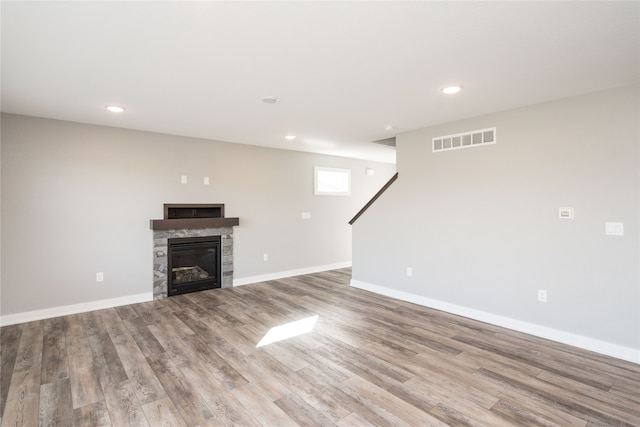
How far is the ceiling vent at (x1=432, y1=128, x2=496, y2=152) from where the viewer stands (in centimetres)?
369

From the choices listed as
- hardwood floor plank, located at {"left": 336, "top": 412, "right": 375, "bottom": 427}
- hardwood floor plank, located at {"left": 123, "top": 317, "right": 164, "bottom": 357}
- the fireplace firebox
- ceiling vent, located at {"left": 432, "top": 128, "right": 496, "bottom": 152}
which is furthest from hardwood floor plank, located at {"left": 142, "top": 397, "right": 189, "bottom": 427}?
ceiling vent, located at {"left": 432, "top": 128, "right": 496, "bottom": 152}

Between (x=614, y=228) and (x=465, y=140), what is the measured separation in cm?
169

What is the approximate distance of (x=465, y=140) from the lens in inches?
154

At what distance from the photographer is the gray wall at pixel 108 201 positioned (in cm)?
371

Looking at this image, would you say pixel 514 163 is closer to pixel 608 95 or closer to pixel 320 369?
pixel 608 95

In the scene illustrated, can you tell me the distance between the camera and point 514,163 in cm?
347

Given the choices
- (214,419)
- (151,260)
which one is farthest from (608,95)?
(151,260)

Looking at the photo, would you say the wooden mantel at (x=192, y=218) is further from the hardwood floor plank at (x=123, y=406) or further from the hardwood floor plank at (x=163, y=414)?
the hardwood floor plank at (x=163, y=414)

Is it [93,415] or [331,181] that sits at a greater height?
[331,181]

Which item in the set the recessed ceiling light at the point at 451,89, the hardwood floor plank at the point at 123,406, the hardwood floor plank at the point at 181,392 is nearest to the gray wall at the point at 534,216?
the recessed ceiling light at the point at 451,89

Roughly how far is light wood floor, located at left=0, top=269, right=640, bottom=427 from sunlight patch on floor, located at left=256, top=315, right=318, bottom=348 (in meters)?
0.08

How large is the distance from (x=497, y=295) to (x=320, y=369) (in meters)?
2.27

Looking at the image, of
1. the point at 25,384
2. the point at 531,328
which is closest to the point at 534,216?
the point at 531,328

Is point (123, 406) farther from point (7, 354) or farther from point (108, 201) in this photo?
point (108, 201)
